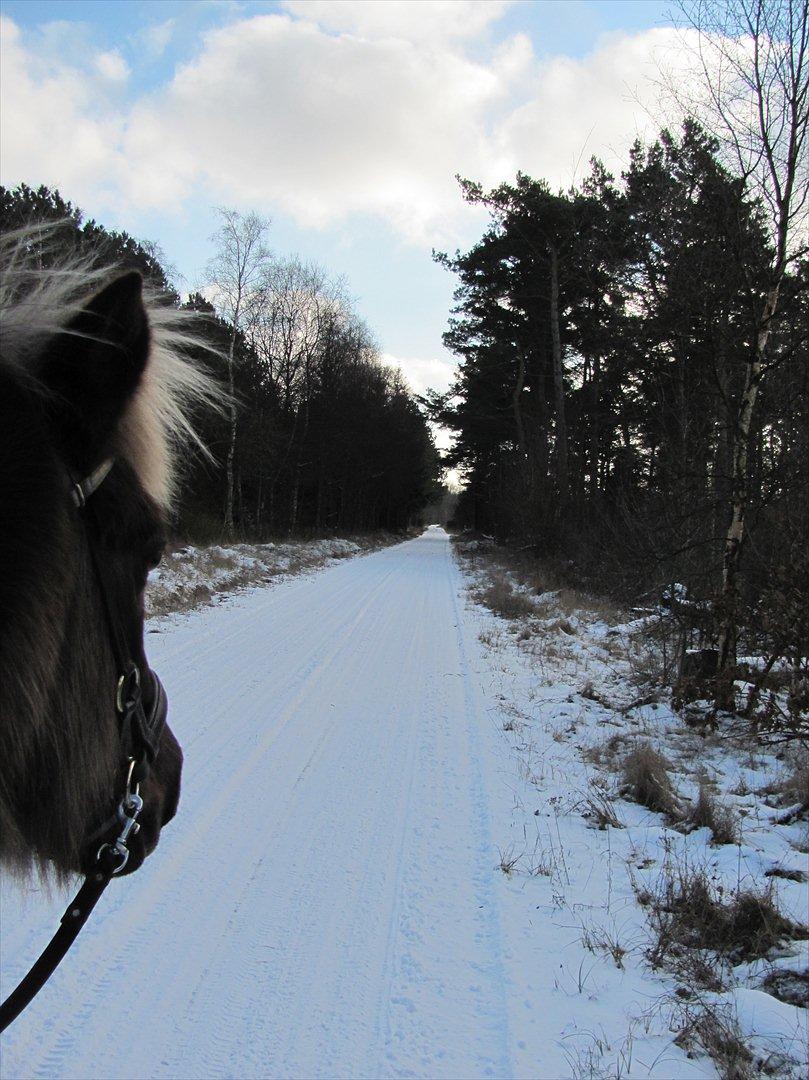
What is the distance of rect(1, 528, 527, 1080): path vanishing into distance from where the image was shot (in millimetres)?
2145

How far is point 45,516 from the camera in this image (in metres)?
0.96

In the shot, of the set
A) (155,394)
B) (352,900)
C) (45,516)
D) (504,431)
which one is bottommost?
(352,900)

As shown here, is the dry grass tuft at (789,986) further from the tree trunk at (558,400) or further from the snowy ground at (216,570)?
the tree trunk at (558,400)

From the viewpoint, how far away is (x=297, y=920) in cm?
282

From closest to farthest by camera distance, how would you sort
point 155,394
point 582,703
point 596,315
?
point 155,394
point 582,703
point 596,315

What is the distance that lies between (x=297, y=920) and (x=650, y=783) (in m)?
2.67

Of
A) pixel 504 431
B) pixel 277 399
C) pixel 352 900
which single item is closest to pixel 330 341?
pixel 277 399

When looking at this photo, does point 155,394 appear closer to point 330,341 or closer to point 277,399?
point 277,399

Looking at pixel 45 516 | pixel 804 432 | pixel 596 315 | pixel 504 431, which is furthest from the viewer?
pixel 504 431

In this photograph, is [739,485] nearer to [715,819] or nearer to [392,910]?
[715,819]

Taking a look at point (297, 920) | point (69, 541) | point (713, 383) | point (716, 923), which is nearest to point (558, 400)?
point (713, 383)

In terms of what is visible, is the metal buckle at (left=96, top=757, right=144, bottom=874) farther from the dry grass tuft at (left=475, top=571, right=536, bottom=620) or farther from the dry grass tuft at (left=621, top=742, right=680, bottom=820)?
the dry grass tuft at (left=475, top=571, right=536, bottom=620)

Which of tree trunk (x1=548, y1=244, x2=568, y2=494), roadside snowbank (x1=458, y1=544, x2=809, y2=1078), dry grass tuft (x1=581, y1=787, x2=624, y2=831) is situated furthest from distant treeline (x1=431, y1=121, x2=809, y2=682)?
tree trunk (x1=548, y1=244, x2=568, y2=494)

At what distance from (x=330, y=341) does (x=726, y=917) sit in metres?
30.9
